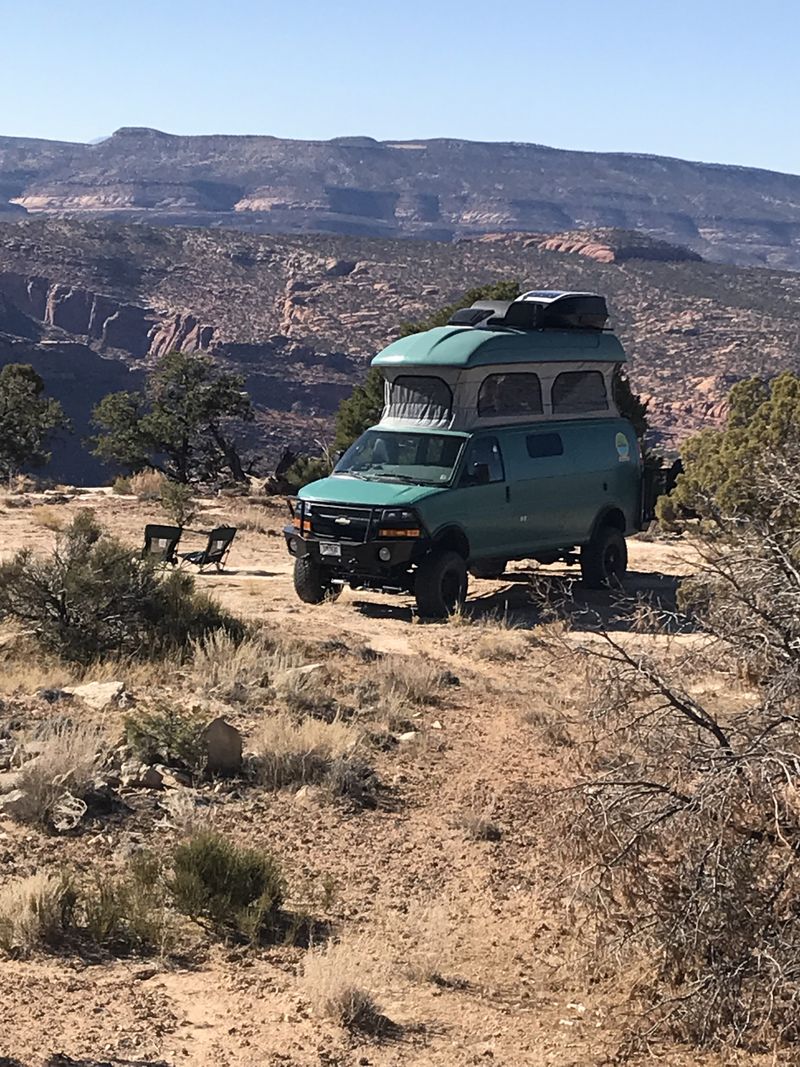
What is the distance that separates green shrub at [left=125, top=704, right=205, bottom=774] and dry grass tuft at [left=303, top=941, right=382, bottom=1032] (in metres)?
2.67

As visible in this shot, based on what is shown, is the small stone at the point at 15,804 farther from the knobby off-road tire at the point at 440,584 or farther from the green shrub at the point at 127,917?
the knobby off-road tire at the point at 440,584

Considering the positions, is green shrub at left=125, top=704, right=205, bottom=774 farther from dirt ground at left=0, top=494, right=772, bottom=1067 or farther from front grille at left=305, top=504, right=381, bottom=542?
front grille at left=305, top=504, right=381, bottom=542

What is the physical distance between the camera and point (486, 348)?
15016 millimetres

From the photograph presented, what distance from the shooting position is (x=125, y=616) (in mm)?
11836

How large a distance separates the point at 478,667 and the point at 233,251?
376 feet

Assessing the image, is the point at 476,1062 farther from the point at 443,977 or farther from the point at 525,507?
the point at 525,507

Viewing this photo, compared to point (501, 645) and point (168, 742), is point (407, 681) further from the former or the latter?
point (168, 742)

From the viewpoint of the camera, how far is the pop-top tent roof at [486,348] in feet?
49.0

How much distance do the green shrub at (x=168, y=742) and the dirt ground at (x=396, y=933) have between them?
14.8 inches

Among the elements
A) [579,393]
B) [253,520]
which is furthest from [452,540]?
[253,520]

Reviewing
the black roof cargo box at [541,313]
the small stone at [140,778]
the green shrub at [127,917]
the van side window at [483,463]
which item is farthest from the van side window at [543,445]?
the green shrub at [127,917]

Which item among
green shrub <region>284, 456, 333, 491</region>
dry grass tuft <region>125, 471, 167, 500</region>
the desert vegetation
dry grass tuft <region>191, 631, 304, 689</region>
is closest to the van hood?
dry grass tuft <region>191, 631, 304, 689</region>

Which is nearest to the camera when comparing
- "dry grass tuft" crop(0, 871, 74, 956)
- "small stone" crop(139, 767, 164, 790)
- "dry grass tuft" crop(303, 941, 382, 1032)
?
"dry grass tuft" crop(303, 941, 382, 1032)

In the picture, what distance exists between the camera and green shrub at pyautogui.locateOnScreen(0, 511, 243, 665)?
454 inches
